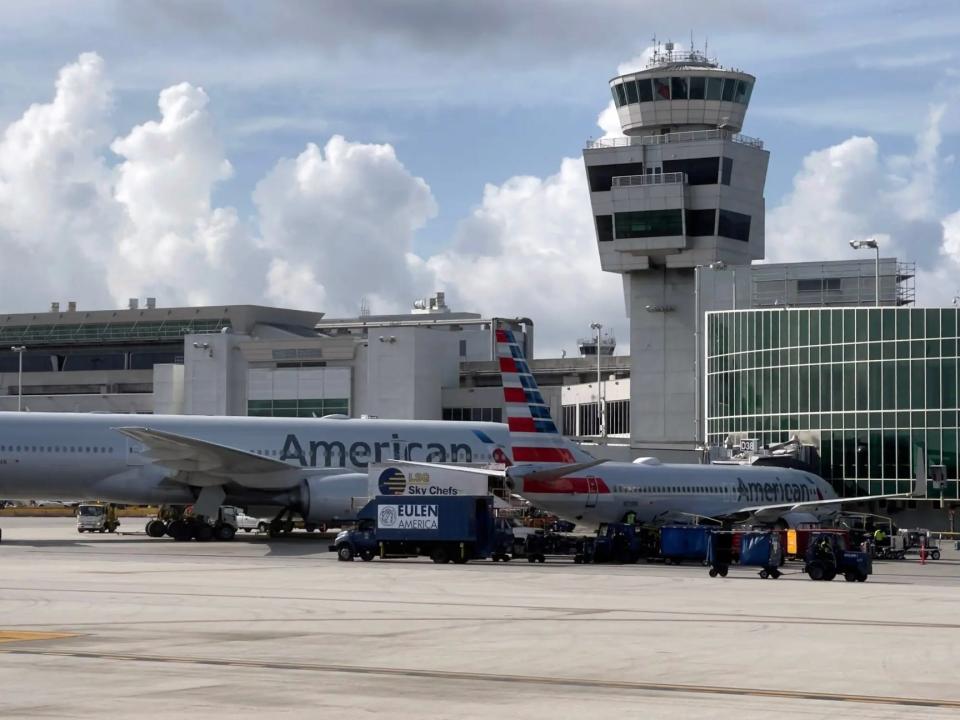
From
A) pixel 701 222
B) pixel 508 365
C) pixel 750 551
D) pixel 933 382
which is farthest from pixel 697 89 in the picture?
pixel 750 551

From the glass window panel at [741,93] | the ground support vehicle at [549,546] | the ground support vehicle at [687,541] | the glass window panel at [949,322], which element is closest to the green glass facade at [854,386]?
the glass window panel at [949,322]

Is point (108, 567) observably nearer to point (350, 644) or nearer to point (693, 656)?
point (350, 644)

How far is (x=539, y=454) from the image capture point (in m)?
44.7

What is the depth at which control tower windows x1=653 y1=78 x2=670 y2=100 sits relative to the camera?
87375mm

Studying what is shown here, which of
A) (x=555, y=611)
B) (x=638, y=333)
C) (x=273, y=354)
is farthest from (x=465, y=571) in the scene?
(x=273, y=354)

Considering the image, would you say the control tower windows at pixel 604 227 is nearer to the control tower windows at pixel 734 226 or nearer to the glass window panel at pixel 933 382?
the control tower windows at pixel 734 226

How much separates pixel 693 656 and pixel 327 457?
37.5 metres

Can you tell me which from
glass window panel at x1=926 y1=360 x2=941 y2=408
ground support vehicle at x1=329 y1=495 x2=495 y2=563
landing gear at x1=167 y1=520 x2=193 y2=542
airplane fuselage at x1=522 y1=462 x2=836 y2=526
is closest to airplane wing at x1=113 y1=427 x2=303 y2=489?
landing gear at x1=167 y1=520 x2=193 y2=542

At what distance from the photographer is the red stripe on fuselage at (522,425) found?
146ft

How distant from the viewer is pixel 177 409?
104188 mm

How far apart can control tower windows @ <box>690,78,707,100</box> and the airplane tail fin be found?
46572mm

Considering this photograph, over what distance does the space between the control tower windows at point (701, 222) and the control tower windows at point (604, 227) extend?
5.07 metres

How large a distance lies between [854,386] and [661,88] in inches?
1096

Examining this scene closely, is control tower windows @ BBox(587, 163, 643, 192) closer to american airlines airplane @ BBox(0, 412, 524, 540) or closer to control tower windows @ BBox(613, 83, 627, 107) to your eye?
control tower windows @ BBox(613, 83, 627, 107)
